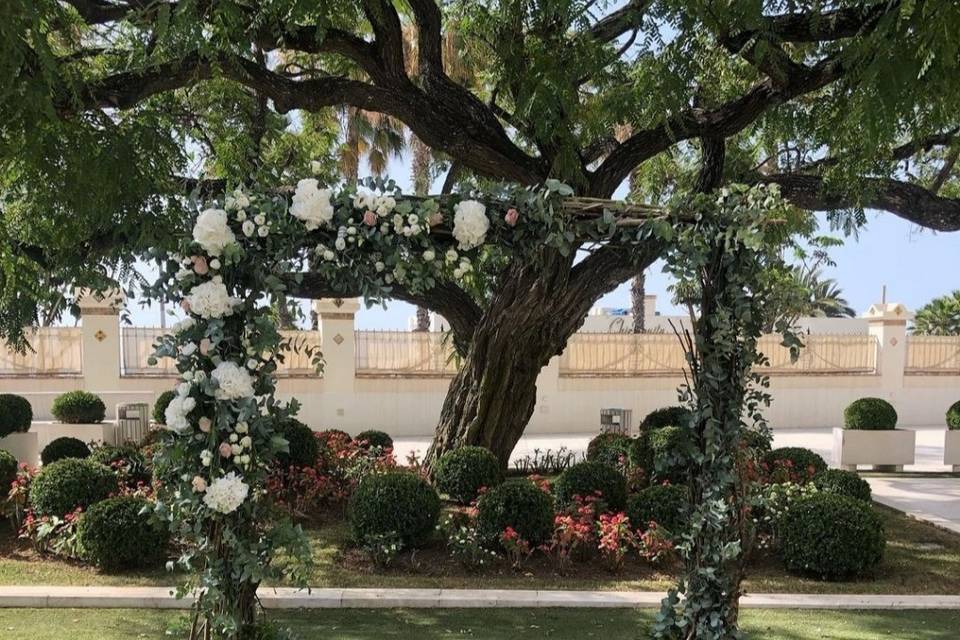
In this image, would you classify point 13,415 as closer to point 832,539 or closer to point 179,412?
point 179,412

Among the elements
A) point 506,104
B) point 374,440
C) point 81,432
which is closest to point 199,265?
point 506,104

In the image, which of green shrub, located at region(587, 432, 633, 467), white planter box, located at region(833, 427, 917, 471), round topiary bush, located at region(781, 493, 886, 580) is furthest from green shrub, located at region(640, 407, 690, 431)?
white planter box, located at region(833, 427, 917, 471)

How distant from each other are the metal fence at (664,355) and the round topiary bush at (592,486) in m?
9.53

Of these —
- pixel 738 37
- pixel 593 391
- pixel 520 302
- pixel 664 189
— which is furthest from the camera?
pixel 593 391

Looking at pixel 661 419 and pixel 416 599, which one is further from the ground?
pixel 661 419

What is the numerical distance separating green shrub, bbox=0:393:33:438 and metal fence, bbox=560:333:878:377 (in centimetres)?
1071

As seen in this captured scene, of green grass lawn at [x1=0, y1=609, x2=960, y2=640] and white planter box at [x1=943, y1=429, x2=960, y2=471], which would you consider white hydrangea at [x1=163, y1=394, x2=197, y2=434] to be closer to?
green grass lawn at [x1=0, y1=609, x2=960, y2=640]

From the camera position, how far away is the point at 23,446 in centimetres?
1055

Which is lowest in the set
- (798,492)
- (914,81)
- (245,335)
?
(798,492)

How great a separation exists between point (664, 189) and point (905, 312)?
11.7m

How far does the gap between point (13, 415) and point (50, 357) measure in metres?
5.84

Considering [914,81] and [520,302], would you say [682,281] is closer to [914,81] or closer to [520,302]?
[914,81]

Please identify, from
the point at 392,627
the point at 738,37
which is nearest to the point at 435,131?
the point at 738,37

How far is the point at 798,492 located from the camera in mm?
7734
